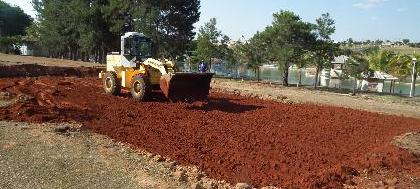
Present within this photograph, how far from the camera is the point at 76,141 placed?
37.1ft

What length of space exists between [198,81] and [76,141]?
8083 millimetres

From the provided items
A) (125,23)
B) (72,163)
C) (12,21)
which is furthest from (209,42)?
(12,21)

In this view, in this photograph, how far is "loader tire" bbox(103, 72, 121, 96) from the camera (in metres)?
20.2

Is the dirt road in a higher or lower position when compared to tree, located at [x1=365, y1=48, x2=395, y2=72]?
lower

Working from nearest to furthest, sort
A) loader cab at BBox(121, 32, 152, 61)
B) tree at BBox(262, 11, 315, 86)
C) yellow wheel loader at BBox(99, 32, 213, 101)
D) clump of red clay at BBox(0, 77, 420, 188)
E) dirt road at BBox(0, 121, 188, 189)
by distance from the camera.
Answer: dirt road at BBox(0, 121, 188, 189), clump of red clay at BBox(0, 77, 420, 188), yellow wheel loader at BBox(99, 32, 213, 101), loader cab at BBox(121, 32, 152, 61), tree at BBox(262, 11, 315, 86)

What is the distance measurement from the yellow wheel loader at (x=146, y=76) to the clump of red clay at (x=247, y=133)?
519mm

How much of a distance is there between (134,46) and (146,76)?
1850 mm

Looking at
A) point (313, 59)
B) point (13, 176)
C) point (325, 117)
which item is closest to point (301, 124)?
point (325, 117)

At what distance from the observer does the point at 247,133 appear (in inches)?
530

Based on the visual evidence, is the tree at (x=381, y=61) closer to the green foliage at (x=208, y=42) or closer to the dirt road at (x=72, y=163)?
the green foliage at (x=208, y=42)

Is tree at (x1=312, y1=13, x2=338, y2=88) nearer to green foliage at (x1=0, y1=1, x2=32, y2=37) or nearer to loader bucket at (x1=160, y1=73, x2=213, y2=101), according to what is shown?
loader bucket at (x1=160, y1=73, x2=213, y2=101)

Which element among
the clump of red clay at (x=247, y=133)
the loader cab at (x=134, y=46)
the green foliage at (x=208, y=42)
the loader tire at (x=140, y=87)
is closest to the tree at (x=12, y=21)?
the green foliage at (x=208, y=42)

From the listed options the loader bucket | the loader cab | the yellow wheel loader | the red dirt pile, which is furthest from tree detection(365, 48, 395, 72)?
the loader cab

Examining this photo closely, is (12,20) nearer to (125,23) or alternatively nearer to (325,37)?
(125,23)
